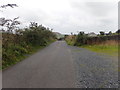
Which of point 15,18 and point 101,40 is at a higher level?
point 15,18

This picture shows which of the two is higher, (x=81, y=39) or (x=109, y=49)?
(x=81, y=39)

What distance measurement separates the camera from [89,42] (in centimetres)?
2380

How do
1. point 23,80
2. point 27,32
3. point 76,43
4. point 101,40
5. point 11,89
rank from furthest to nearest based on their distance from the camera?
1. point 76,43
2. point 101,40
3. point 27,32
4. point 23,80
5. point 11,89

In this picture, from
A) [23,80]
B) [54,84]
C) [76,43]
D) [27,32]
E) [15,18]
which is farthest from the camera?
[76,43]

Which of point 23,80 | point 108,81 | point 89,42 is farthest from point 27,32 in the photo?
point 108,81

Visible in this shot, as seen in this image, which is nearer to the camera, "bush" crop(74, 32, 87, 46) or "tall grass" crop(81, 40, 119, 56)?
"tall grass" crop(81, 40, 119, 56)

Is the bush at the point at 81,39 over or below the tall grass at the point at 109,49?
over

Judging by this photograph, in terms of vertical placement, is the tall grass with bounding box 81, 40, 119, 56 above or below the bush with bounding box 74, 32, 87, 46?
below

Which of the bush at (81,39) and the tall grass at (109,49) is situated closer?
the tall grass at (109,49)

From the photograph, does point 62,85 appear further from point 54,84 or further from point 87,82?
point 87,82

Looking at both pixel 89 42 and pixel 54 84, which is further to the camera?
pixel 89 42

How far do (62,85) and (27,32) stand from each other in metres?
14.0

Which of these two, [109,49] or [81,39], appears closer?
[109,49]

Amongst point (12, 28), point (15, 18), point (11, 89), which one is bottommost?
point (11, 89)
